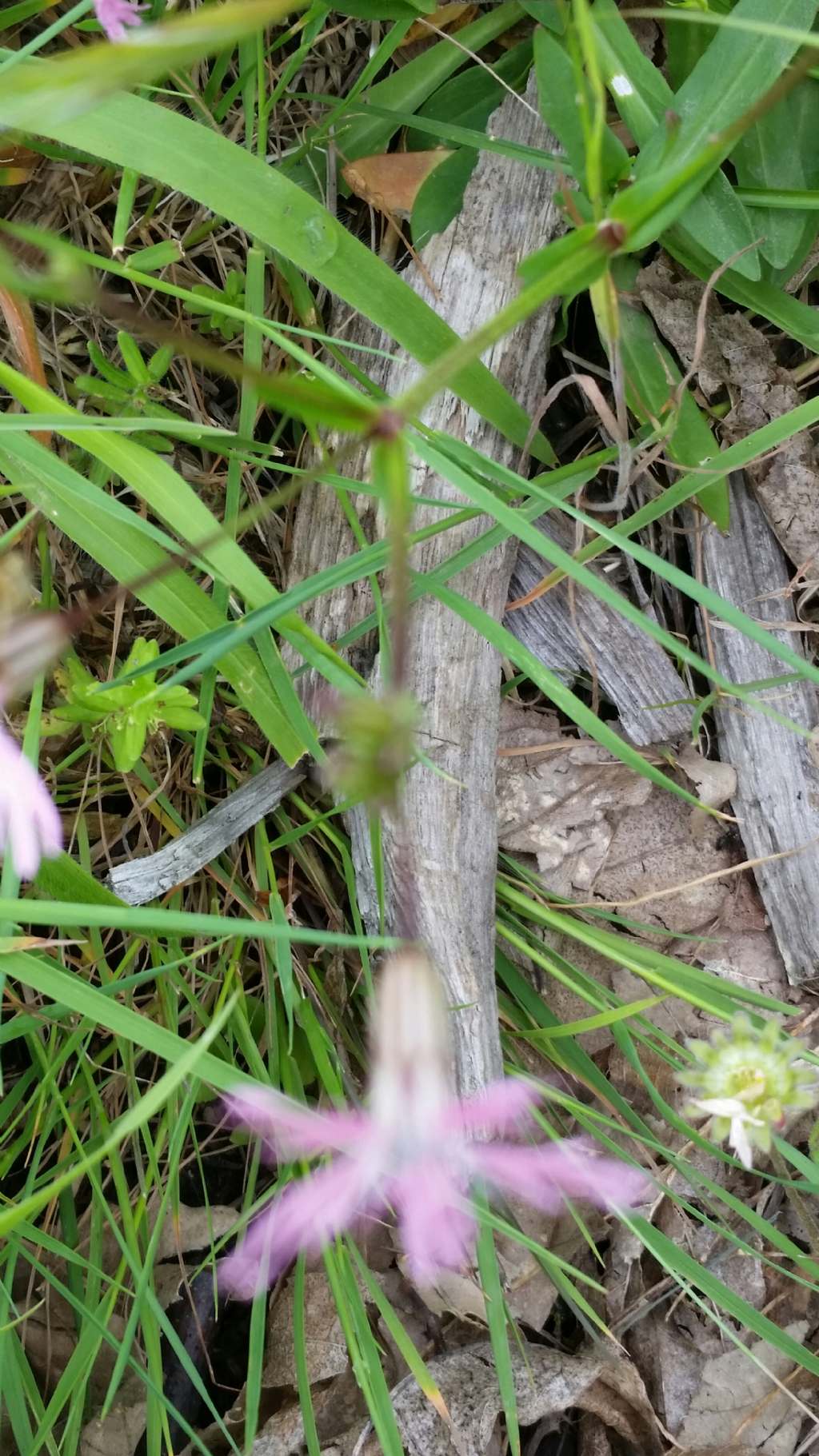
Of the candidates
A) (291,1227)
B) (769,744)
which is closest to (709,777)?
(769,744)

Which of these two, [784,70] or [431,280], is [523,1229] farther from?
[784,70]

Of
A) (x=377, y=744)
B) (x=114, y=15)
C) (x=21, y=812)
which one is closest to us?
(x=377, y=744)

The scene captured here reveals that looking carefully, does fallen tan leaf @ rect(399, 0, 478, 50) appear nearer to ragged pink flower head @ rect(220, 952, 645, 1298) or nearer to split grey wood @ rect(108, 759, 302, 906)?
split grey wood @ rect(108, 759, 302, 906)

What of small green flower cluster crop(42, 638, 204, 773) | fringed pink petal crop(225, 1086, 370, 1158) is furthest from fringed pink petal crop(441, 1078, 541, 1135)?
small green flower cluster crop(42, 638, 204, 773)

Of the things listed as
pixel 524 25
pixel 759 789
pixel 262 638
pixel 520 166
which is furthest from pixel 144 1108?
pixel 524 25

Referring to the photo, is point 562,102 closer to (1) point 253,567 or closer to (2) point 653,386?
(2) point 653,386
